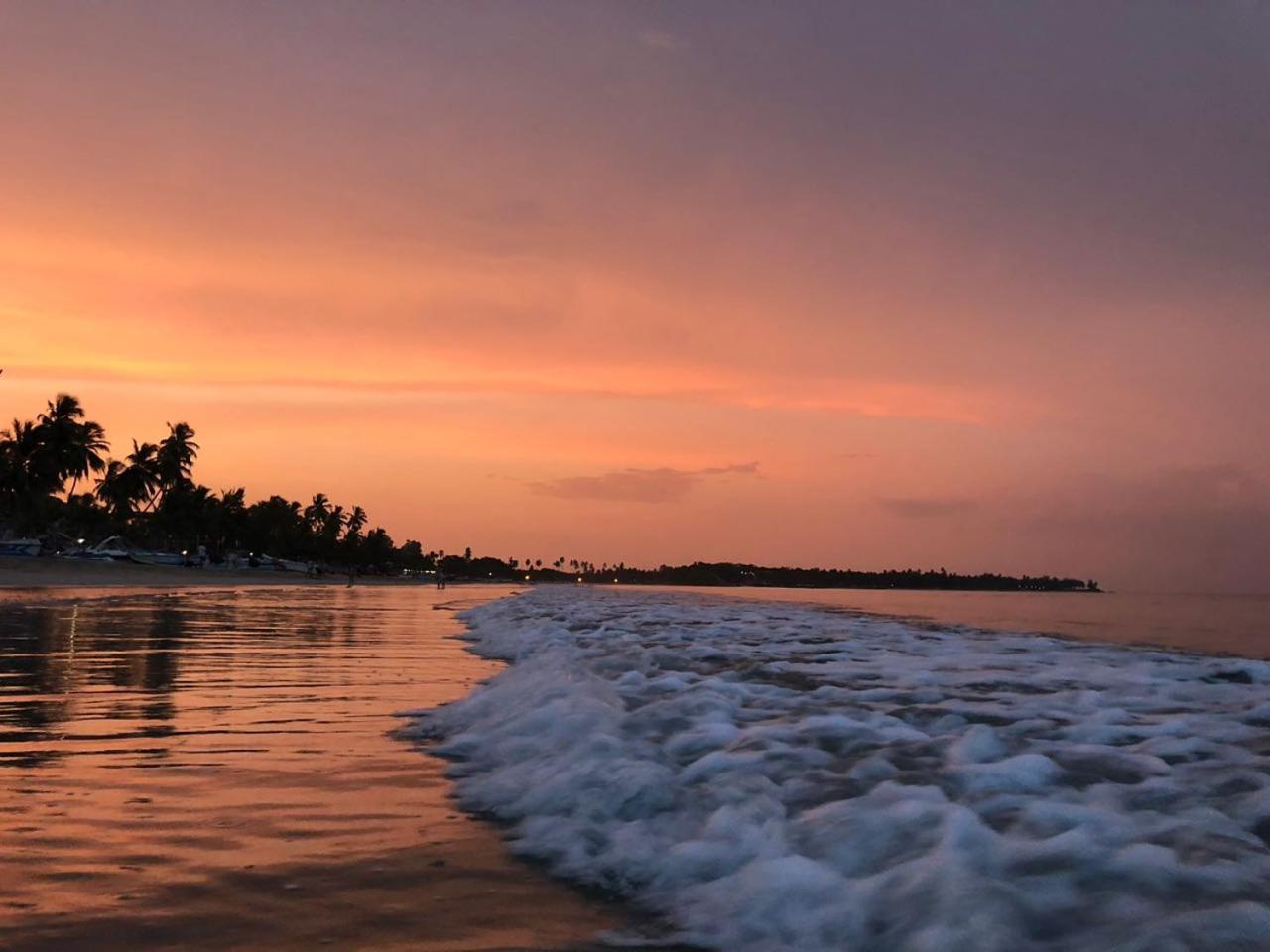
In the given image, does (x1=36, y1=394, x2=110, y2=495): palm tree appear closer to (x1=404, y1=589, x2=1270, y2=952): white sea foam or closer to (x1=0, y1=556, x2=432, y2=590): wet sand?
(x1=0, y1=556, x2=432, y2=590): wet sand

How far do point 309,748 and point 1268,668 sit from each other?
9440mm

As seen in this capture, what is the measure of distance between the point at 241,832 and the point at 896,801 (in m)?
2.96

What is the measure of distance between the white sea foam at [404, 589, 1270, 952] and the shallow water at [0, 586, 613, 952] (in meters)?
0.41

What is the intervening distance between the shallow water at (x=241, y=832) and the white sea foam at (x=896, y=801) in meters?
0.41

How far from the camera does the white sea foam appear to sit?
3.17 m

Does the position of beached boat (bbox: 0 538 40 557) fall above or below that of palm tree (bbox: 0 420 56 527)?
below

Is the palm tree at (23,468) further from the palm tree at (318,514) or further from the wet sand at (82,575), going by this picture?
the palm tree at (318,514)

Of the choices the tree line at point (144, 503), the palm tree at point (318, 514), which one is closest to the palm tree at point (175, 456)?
the tree line at point (144, 503)

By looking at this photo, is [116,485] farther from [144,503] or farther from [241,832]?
[241,832]

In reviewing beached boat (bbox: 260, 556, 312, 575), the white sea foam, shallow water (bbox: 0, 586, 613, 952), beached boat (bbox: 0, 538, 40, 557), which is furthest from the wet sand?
beached boat (bbox: 260, 556, 312, 575)

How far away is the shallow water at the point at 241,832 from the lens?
10.4ft

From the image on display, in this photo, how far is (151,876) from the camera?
3631 millimetres

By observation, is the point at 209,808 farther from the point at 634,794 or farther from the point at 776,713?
the point at 776,713

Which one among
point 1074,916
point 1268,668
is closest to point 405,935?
point 1074,916
